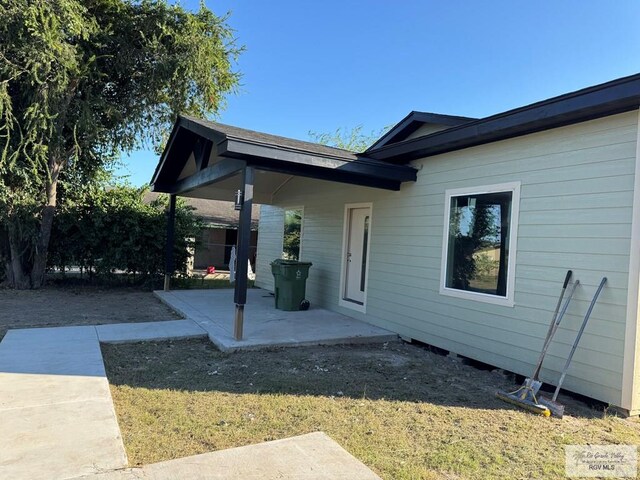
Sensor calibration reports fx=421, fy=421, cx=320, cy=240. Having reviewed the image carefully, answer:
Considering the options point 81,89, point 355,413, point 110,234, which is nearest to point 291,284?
point 355,413

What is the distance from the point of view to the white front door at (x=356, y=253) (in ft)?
26.1

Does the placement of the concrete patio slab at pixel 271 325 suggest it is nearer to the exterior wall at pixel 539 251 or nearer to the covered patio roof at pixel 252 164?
the covered patio roof at pixel 252 164

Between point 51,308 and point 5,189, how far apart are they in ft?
11.1

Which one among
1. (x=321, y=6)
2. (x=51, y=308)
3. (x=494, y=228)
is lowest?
(x=51, y=308)

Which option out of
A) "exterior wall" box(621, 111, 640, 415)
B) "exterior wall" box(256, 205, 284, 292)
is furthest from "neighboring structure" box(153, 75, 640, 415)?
"exterior wall" box(256, 205, 284, 292)

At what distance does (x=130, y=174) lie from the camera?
40.4 feet

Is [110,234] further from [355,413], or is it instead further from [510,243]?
[510,243]

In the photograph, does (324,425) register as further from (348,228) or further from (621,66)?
(621,66)

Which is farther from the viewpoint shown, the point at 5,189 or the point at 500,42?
the point at 500,42

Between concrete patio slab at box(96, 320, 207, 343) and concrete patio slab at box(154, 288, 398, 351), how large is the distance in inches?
9.3

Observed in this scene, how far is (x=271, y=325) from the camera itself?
6.85 metres

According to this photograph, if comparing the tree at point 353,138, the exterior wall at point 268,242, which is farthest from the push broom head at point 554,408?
the tree at point 353,138

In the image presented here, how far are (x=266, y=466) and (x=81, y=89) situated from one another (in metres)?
10.8

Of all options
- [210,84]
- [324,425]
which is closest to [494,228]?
[324,425]
